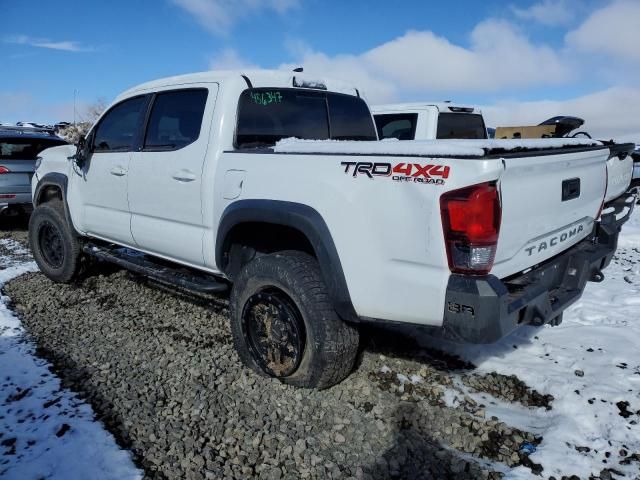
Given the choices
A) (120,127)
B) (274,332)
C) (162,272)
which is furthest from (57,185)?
(274,332)

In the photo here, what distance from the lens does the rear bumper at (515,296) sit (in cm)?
211

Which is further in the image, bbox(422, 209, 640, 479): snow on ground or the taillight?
bbox(422, 209, 640, 479): snow on ground

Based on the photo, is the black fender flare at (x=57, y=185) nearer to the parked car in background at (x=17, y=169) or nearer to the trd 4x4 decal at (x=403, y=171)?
the parked car in background at (x=17, y=169)

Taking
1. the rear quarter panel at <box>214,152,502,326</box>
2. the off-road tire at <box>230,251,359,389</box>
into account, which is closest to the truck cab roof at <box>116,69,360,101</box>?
the rear quarter panel at <box>214,152,502,326</box>

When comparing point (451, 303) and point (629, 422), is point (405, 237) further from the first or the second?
point (629, 422)

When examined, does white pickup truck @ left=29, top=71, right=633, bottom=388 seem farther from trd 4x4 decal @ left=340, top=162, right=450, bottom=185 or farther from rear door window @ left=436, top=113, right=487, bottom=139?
rear door window @ left=436, top=113, right=487, bottom=139

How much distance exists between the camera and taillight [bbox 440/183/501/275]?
2055 mm

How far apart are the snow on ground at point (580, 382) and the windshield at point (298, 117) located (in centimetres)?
200

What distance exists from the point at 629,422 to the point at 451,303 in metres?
1.49

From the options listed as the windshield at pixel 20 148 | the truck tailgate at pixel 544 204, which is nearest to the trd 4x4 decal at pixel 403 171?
the truck tailgate at pixel 544 204

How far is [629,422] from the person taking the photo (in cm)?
267

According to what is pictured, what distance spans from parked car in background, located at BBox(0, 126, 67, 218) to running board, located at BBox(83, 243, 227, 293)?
3821mm

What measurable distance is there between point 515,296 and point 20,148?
8538 millimetres

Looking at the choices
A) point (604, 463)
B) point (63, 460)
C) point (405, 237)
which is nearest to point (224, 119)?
Result: point (405, 237)
